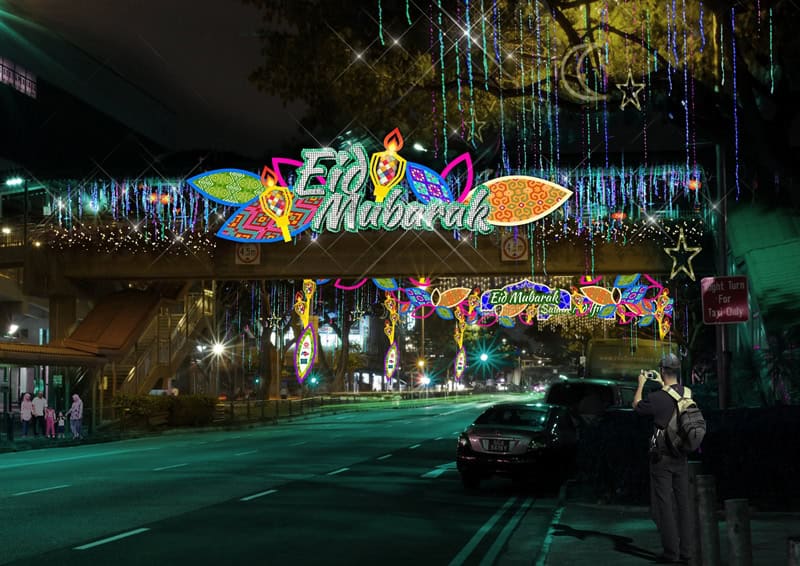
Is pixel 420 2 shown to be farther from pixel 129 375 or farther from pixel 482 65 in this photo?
pixel 129 375

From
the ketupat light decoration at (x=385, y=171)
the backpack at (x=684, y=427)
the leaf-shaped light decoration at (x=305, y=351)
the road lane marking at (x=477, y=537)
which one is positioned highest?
the ketupat light decoration at (x=385, y=171)

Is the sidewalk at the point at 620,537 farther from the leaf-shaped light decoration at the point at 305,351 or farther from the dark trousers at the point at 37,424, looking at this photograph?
the leaf-shaped light decoration at the point at 305,351

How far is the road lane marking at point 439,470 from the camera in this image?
21.1 m

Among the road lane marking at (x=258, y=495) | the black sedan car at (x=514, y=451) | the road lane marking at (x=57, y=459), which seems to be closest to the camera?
the road lane marking at (x=258, y=495)

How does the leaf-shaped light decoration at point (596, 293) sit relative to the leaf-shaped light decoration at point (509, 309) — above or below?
above

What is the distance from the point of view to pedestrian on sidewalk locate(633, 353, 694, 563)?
377 inches

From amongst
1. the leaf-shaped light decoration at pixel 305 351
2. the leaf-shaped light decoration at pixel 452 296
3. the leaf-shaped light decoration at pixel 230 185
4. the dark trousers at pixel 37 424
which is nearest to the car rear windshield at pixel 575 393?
the leaf-shaped light decoration at pixel 230 185

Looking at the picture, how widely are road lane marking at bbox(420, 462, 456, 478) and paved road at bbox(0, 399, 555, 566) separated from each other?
0.04m

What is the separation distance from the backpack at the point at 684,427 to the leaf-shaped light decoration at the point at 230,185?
29487mm

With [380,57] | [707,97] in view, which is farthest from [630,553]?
[380,57]

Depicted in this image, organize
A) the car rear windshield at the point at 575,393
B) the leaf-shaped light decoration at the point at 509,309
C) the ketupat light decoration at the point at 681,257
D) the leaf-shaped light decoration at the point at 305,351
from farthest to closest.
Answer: the leaf-shaped light decoration at the point at 509,309
the leaf-shaped light decoration at the point at 305,351
the ketupat light decoration at the point at 681,257
the car rear windshield at the point at 575,393

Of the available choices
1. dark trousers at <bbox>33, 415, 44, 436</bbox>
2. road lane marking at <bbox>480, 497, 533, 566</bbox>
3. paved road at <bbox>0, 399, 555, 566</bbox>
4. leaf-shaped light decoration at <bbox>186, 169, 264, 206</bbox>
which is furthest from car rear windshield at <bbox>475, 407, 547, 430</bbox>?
dark trousers at <bbox>33, 415, 44, 436</bbox>

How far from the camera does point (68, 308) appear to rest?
42.0 meters

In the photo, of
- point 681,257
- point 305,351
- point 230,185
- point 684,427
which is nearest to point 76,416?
point 230,185
